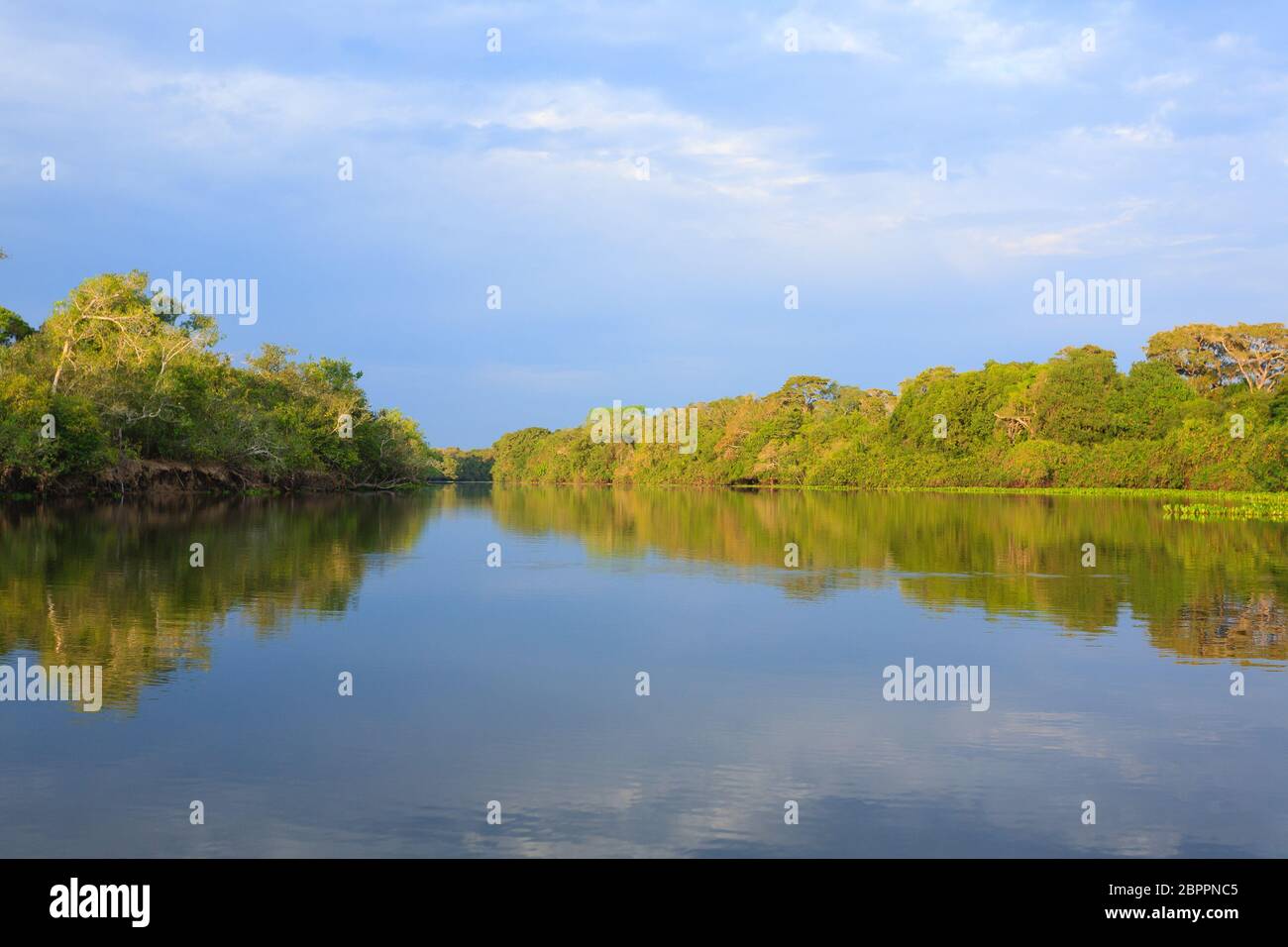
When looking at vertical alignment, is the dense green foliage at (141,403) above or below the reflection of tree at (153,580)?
above

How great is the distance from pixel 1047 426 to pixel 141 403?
6233 cm

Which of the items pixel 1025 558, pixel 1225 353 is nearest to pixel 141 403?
pixel 1025 558

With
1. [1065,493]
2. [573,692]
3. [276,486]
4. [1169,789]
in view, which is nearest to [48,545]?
[573,692]

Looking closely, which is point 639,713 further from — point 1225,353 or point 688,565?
point 1225,353

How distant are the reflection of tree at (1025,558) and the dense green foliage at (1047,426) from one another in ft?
69.9

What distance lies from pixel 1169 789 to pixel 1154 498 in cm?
5730

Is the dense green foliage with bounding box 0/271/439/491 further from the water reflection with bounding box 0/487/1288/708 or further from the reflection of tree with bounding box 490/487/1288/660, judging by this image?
the reflection of tree with bounding box 490/487/1288/660

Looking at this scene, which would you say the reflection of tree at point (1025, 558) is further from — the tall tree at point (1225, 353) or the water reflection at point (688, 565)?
the tall tree at point (1225, 353)

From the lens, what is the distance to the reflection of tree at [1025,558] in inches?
592

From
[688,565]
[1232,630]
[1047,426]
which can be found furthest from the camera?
[1047,426]

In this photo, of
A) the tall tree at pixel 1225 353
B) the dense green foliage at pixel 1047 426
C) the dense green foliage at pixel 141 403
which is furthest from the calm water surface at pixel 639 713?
the tall tree at pixel 1225 353

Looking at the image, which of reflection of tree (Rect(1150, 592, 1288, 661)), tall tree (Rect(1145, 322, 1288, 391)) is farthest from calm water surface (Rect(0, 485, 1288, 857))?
tall tree (Rect(1145, 322, 1288, 391))

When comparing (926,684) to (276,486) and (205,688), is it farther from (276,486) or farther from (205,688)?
(276,486)

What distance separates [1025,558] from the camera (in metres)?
23.6
